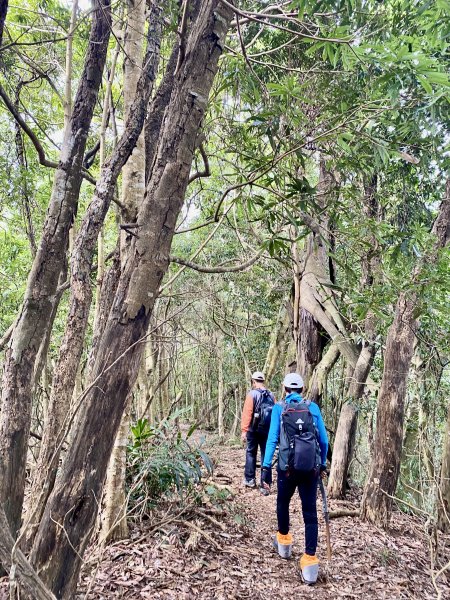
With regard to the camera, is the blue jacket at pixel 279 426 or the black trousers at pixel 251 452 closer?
the blue jacket at pixel 279 426

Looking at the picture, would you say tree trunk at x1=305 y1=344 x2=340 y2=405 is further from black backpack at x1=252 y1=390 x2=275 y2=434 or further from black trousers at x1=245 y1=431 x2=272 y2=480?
black trousers at x1=245 y1=431 x2=272 y2=480

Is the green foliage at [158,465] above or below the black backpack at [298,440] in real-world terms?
below

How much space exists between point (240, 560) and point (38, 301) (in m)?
3.33

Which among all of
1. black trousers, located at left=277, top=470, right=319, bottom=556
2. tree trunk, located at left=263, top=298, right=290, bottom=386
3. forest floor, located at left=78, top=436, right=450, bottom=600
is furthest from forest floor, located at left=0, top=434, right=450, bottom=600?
tree trunk, located at left=263, top=298, right=290, bottom=386

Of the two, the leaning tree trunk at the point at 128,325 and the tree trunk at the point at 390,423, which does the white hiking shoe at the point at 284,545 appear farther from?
the leaning tree trunk at the point at 128,325

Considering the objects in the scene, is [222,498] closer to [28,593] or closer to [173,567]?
[173,567]

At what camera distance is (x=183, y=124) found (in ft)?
8.03

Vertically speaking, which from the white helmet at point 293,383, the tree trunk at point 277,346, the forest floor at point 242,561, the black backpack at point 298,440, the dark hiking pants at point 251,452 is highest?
the tree trunk at point 277,346

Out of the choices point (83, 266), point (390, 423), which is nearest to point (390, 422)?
point (390, 423)

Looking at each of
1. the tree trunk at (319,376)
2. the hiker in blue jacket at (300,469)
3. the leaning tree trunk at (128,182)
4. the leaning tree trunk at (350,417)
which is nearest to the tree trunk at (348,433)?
the leaning tree trunk at (350,417)

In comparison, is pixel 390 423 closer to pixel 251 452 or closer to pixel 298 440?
pixel 298 440

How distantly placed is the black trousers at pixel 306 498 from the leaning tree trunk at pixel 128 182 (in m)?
1.61

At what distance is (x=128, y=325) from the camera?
90.9 inches

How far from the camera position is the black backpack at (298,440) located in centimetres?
408
